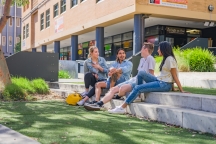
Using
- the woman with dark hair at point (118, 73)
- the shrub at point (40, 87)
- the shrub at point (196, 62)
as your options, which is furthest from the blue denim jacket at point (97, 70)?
the shrub at point (196, 62)

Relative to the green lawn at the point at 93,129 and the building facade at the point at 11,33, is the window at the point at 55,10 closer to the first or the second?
the building facade at the point at 11,33

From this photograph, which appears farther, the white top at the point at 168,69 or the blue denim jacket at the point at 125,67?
the blue denim jacket at the point at 125,67

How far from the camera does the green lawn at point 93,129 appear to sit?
3852mm

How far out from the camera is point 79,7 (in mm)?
23094

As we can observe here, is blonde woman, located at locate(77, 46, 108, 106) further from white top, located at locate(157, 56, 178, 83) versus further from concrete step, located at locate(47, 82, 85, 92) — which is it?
white top, located at locate(157, 56, 178, 83)

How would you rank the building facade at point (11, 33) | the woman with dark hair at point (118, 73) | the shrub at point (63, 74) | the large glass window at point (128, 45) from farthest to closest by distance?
the building facade at point (11, 33) < the large glass window at point (128, 45) < the shrub at point (63, 74) < the woman with dark hair at point (118, 73)

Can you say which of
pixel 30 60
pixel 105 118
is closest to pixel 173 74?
pixel 105 118

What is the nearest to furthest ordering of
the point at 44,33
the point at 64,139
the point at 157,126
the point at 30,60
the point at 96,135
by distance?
1. the point at 64,139
2. the point at 96,135
3. the point at 157,126
4. the point at 30,60
5. the point at 44,33

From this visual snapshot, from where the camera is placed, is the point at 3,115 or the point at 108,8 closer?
the point at 3,115

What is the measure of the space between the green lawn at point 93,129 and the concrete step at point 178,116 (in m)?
0.13

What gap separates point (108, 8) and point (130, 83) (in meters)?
12.7

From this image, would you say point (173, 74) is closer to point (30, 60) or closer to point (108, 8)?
point (30, 60)

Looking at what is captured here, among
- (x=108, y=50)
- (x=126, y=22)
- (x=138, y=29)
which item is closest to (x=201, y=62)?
(x=138, y=29)

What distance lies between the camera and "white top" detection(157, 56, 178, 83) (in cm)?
568
